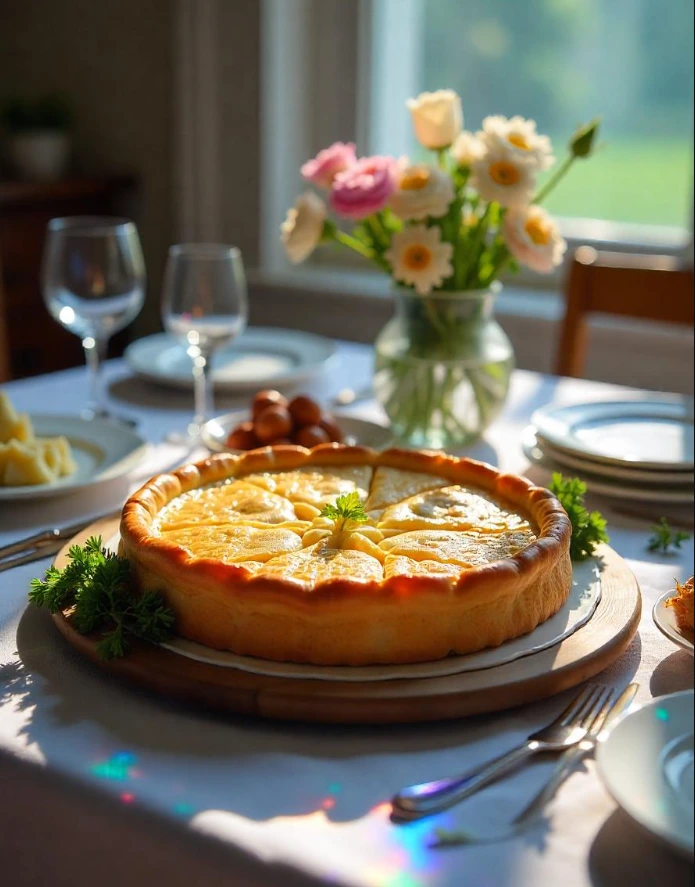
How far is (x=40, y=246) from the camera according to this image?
398cm

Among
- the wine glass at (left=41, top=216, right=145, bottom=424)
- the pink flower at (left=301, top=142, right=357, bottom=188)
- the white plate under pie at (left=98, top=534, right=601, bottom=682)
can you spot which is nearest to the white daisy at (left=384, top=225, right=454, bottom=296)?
the pink flower at (left=301, top=142, right=357, bottom=188)

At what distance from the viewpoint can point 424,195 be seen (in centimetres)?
158

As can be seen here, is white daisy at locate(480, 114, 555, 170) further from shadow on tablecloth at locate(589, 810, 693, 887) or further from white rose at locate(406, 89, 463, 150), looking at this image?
shadow on tablecloth at locate(589, 810, 693, 887)

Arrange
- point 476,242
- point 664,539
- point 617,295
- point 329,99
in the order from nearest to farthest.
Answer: point 664,539 < point 476,242 < point 617,295 < point 329,99

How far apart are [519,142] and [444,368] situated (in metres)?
0.38

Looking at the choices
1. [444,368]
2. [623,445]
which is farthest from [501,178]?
[623,445]

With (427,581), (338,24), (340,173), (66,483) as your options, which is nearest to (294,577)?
(427,581)

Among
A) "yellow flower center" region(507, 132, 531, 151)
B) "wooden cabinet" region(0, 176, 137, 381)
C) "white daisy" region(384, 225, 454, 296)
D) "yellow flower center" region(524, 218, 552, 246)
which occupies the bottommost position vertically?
"wooden cabinet" region(0, 176, 137, 381)

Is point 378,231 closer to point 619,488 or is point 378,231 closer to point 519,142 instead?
point 519,142

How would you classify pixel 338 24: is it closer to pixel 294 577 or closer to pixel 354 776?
pixel 294 577

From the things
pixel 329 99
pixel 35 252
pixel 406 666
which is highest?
pixel 329 99

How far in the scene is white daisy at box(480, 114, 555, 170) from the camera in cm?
160

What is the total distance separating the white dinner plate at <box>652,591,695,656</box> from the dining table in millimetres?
55

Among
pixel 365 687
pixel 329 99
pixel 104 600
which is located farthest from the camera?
pixel 329 99
